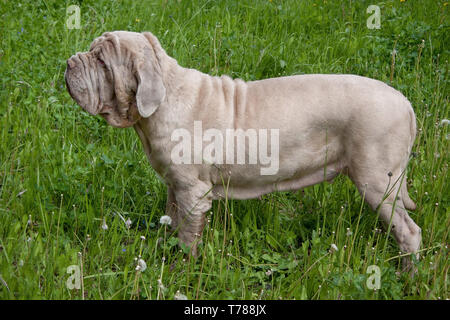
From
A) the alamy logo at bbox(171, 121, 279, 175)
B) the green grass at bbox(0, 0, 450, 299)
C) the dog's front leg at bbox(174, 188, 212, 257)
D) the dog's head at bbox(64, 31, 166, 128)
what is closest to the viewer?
the green grass at bbox(0, 0, 450, 299)

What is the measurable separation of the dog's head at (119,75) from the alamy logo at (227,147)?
1.08 ft

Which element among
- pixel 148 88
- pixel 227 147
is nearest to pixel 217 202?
pixel 227 147

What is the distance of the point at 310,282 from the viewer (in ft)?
11.6

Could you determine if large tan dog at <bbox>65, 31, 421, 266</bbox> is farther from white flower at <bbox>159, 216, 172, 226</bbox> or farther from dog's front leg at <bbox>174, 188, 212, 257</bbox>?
white flower at <bbox>159, 216, 172, 226</bbox>

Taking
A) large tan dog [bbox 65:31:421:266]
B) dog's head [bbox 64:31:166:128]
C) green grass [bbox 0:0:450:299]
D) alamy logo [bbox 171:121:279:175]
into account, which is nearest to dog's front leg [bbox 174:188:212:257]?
large tan dog [bbox 65:31:421:266]

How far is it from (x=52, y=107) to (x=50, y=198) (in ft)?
4.16

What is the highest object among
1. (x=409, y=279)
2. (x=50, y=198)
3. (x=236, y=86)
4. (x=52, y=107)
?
(x=236, y=86)

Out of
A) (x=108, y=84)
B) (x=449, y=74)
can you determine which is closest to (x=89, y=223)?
(x=108, y=84)

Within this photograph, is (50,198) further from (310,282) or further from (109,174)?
(310,282)

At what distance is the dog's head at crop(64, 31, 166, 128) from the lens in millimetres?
3596

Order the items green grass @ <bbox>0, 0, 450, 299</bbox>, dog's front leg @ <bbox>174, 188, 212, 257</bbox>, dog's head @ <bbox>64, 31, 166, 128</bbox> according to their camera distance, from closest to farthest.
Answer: green grass @ <bbox>0, 0, 450, 299</bbox> → dog's head @ <bbox>64, 31, 166, 128</bbox> → dog's front leg @ <bbox>174, 188, 212, 257</bbox>

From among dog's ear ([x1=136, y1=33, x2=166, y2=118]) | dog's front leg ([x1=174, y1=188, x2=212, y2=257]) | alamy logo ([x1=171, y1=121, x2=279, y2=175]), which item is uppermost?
dog's ear ([x1=136, y1=33, x2=166, y2=118])

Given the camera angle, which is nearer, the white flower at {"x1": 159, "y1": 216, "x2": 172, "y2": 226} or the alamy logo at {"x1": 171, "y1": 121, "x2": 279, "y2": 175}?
the white flower at {"x1": 159, "y1": 216, "x2": 172, "y2": 226}

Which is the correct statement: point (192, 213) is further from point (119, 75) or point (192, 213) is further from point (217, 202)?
point (119, 75)
